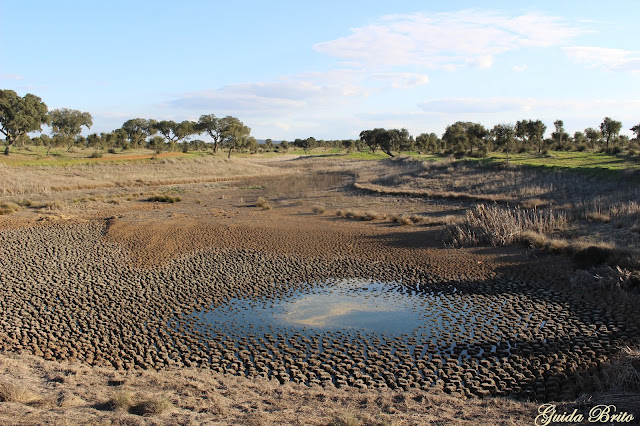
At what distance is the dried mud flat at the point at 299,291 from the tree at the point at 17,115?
33506mm

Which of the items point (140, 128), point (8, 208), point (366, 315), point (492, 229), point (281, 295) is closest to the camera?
point (366, 315)

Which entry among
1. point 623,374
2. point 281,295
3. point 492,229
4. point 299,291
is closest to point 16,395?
point 281,295

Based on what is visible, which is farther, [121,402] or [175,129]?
[175,129]

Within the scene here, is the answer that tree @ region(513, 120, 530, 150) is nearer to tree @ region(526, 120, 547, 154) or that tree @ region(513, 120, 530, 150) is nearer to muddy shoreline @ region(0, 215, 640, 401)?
tree @ region(526, 120, 547, 154)

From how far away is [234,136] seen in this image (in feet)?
251

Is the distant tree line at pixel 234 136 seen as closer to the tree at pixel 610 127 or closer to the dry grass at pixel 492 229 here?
the tree at pixel 610 127

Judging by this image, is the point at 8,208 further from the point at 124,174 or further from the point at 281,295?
the point at 124,174

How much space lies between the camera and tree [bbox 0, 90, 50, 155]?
155 ft

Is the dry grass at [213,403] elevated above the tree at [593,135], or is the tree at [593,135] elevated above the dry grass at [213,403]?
the tree at [593,135]

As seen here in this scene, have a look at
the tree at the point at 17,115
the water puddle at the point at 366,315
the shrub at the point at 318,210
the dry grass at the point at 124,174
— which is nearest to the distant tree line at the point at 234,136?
the tree at the point at 17,115

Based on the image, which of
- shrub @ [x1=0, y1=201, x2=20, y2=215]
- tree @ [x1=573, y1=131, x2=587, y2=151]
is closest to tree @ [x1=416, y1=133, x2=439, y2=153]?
tree @ [x1=573, y1=131, x2=587, y2=151]

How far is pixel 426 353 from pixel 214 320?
5.03m

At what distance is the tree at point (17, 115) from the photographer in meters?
47.3

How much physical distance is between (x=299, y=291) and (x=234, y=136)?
66106 mm
